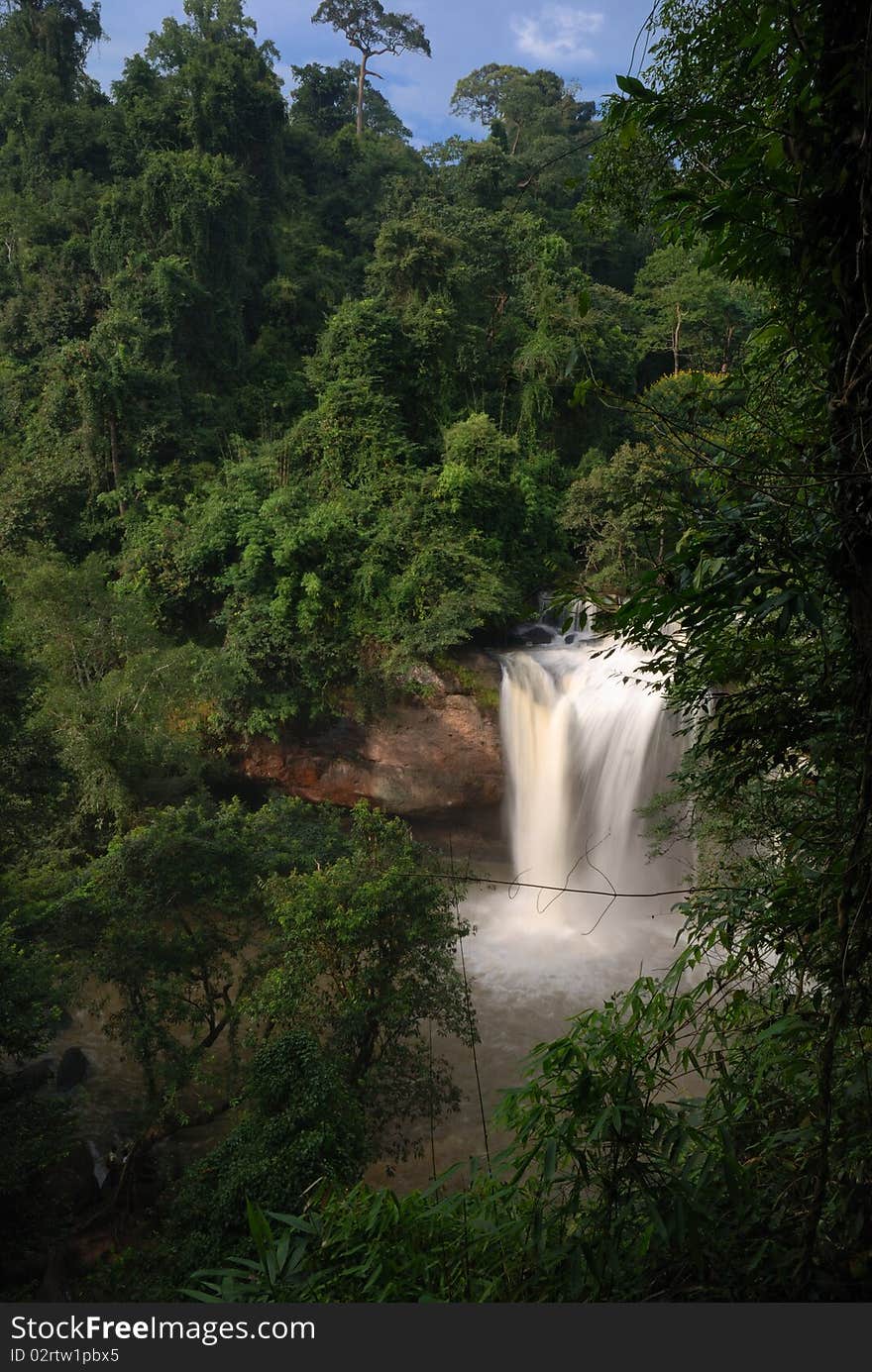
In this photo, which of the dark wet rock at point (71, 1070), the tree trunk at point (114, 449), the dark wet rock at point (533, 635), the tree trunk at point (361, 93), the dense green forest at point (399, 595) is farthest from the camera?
the tree trunk at point (361, 93)

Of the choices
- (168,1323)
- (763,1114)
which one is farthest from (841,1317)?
(168,1323)

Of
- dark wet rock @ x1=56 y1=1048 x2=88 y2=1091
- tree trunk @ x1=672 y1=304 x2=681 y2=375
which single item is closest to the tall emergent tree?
tree trunk @ x1=672 y1=304 x2=681 y2=375

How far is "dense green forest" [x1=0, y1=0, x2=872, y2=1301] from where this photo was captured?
1.74 m

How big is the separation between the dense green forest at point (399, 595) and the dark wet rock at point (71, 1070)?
1.23ft

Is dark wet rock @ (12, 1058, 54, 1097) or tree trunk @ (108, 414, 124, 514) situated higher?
tree trunk @ (108, 414, 124, 514)

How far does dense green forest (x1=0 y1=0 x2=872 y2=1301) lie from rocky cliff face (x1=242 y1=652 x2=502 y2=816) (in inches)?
17.2

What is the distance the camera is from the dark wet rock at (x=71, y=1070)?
8.04 m

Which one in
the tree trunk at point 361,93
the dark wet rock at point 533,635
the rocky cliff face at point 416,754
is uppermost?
the tree trunk at point 361,93

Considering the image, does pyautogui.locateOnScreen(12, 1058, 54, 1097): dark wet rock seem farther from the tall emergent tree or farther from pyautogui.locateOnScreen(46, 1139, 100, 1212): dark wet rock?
the tall emergent tree

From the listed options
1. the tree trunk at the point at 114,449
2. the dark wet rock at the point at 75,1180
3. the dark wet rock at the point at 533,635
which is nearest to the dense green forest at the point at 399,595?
the dark wet rock at the point at 75,1180

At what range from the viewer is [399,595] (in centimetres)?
1225

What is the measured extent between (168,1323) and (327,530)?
38.2ft

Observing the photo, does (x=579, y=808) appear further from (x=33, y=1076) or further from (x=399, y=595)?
(x=33, y=1076)

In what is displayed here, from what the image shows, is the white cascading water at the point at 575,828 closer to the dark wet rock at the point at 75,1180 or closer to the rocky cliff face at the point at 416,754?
the rocky cliff face at the point at 416,754
